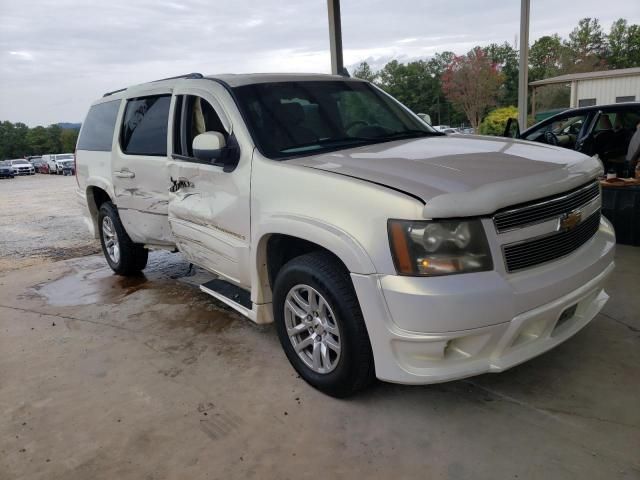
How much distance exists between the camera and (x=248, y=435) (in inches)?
107

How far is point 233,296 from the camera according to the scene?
370cm

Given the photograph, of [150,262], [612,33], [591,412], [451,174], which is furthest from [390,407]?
[612,33]

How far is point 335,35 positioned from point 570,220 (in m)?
7.44

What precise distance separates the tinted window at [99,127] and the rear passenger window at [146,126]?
0.34 m

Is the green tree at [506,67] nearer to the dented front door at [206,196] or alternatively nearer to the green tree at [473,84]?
the green tree at [473,84]

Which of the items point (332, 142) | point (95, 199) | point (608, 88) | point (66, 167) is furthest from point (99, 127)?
point (66, 167)

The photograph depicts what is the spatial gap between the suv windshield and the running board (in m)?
1.02

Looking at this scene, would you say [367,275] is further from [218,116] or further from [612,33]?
[612,33]

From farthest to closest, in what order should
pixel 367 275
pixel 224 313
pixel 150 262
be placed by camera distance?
pixel 150 262
pixel 224 313
pixel 367 275

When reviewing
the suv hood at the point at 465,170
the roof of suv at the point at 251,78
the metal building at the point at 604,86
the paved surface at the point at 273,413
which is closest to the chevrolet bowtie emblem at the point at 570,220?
the suv hood at the point at 465,170

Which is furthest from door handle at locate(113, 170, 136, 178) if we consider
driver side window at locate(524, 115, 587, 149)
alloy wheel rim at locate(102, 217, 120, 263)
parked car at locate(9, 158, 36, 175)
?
parked car at locate(9, 158, 36, 175)

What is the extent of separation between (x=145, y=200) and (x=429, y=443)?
3.32m

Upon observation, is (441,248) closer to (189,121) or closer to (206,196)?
(206,196)

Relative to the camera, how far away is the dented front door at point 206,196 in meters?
3.40
